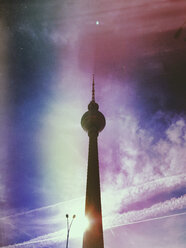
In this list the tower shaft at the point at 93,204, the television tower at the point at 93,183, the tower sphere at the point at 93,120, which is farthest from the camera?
the tower sphere at the point at 93,120

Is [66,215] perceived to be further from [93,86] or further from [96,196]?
[93,86]

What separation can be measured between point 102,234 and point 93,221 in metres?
2.20

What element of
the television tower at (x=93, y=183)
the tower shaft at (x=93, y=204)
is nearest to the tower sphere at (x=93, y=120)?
the television tower at (x=93, y=183)

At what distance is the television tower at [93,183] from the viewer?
80.6ft

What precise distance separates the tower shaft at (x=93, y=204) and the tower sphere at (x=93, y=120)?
3.16 m

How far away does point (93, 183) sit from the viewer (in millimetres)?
28219

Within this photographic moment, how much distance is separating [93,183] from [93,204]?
300 centimetres

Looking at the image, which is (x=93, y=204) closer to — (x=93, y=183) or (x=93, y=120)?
(x=93, y=183)

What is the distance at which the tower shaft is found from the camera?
24261 millimetres

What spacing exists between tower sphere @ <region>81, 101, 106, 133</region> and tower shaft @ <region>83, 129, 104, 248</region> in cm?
316

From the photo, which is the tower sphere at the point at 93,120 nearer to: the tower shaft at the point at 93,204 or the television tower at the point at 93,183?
the television tower at the point at 93,183

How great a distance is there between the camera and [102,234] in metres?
25.4

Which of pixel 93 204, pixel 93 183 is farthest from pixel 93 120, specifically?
pixel 93 204

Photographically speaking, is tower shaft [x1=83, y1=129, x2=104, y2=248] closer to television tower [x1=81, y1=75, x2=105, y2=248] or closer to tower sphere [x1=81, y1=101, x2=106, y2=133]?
television tower [x1=81, y1=75, x2=105, y2=248]
